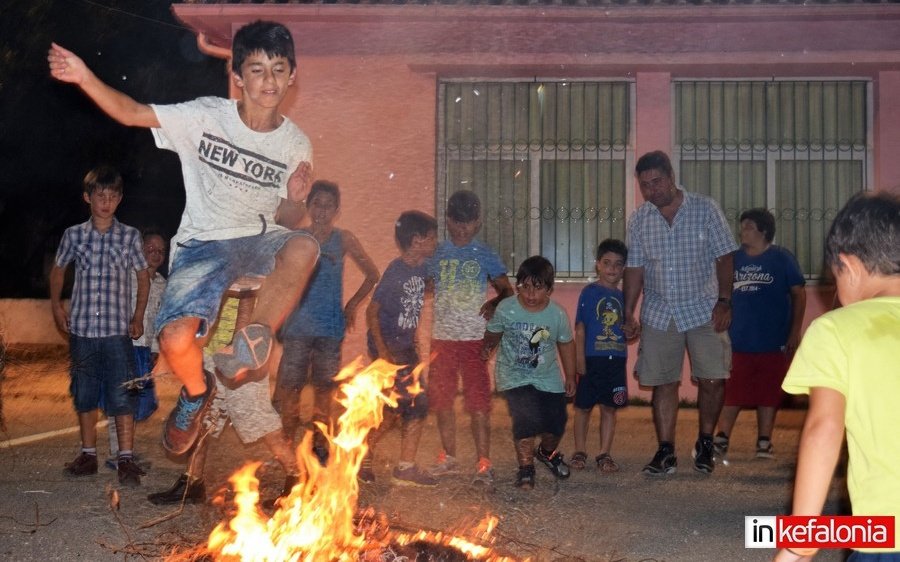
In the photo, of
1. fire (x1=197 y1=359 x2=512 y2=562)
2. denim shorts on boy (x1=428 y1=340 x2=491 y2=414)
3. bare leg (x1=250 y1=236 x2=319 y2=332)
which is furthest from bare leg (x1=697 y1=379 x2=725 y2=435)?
bare leg (x1=250 y1=236 x2=319 y2=332)

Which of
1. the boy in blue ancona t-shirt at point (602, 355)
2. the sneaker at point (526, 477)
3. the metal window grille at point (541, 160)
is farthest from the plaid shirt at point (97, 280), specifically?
the metal window grille at point (541, 160)

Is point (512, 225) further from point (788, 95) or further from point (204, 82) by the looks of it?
point (204, 82)

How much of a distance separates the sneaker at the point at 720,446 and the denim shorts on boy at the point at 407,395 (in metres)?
2.16

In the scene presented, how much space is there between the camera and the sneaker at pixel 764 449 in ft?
23.0

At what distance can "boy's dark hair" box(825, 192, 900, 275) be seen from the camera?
Answer: 2598mm

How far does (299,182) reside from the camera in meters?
4.75

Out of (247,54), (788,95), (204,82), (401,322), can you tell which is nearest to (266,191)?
(247,54)

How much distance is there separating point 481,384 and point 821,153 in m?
5.34

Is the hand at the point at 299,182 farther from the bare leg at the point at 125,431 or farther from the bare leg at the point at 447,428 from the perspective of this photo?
the bare leg at the point at 125,431

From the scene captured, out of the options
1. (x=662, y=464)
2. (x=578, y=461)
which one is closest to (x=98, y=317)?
(x=578, y=461)

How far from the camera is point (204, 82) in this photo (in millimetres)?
18984

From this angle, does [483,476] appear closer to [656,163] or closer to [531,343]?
[531,343]

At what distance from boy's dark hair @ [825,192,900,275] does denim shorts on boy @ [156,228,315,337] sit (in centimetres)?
264

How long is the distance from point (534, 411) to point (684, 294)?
1.42m
